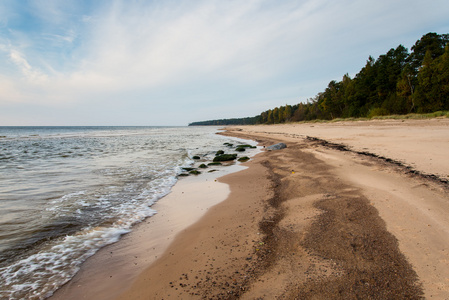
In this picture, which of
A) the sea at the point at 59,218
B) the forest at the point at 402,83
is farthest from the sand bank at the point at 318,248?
the forest at the point at 402,83

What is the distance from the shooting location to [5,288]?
2.92 metres

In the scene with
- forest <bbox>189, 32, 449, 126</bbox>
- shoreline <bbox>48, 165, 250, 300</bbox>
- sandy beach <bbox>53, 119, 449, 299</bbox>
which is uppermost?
forest <bbox>189, 32, 449, 126</bbox>

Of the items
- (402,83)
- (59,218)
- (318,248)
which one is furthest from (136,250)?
(402,83)

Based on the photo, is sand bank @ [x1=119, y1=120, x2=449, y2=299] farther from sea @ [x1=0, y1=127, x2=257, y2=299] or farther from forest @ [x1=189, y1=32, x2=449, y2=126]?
forest @ [x1=189, y1=32, x2=449, y2=126]

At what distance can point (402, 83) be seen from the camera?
117 ft

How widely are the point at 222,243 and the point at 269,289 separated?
1.36 metres

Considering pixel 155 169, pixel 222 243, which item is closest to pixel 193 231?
pixel 222 243

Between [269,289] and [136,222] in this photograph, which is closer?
[269,289]

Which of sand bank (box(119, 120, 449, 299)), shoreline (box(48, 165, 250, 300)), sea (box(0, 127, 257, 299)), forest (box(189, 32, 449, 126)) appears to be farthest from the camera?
forest (box(189, 32, 449, 126))

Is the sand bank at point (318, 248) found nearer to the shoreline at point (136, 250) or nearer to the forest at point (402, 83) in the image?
the shoreline at point (136, 250)

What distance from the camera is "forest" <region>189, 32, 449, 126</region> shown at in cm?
2931

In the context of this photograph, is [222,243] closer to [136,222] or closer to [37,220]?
[136,222]

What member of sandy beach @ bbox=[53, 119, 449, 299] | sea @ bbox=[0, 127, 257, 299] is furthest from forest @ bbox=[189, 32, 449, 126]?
sea @ bbox=[0, 127, 257, 299]

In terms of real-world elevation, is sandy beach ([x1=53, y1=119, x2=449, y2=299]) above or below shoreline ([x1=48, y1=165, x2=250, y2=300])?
above
